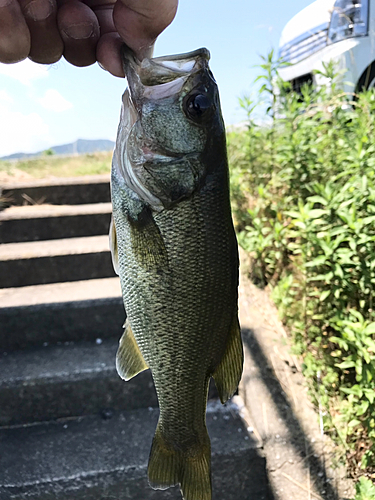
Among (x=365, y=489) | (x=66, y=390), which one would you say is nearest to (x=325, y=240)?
(x=365, y=489)

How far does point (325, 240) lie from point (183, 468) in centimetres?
144

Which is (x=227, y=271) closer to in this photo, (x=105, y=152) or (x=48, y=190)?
(x=48, y=190)

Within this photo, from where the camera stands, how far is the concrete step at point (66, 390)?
257cm

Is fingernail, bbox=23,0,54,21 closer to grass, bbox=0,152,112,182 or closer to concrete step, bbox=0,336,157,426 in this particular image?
concrete step, bbox=0,336,157,426

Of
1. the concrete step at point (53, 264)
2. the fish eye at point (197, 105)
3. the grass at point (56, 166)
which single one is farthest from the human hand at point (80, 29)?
the grass at point (56, 166)

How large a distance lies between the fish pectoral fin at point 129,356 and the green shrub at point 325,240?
120 centimetres

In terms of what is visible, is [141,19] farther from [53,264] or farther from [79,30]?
[53,264]

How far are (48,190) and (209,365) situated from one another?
146 inches

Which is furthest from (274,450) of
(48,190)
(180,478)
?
(48,190)

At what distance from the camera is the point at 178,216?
111 centimetres

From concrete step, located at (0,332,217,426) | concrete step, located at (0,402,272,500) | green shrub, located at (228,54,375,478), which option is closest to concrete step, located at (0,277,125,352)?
concrete step, located at (0,332,217,426)

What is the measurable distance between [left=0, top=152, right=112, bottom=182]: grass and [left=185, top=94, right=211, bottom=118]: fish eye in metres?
4.44

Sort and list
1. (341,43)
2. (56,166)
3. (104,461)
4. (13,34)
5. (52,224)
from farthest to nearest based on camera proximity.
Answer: (56,166)
(341,43)
(52,224)
(104,461)
(13,34)

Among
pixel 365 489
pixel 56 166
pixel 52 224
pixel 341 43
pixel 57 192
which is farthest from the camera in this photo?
pixel 56 166
